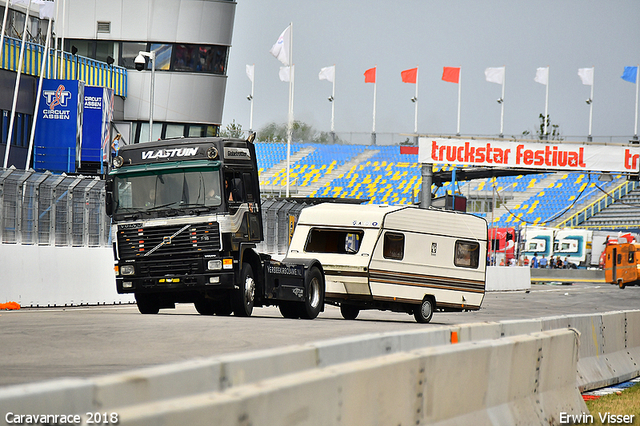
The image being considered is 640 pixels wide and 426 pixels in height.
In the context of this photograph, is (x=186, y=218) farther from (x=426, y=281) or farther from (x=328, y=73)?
(x=328, y=73)

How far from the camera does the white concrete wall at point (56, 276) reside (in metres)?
20.8

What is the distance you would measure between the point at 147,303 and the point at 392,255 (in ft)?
17.8

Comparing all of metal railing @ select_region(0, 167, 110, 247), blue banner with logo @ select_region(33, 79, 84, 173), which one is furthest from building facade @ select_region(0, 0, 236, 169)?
metal railing @ select_region(0, 167, 110, 247)

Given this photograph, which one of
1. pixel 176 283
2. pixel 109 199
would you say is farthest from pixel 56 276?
pixel 176 283

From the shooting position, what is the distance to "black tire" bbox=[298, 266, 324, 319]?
18859 millimetres

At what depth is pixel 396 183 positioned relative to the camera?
8169 cm

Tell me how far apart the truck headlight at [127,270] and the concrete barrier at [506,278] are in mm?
30131

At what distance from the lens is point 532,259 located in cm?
7125

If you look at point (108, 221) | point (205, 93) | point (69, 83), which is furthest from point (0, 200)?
point (205, 93)

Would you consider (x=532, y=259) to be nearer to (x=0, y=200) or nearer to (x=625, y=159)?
(x=625, y=159)

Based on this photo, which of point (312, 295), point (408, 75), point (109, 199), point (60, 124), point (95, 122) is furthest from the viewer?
point (408, 75)

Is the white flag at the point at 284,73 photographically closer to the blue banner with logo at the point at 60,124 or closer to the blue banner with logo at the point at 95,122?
the blue banner with logo at the point at 95,122

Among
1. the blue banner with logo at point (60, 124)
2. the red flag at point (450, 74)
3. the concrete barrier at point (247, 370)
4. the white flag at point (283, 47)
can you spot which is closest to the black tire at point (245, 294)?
the concrete barrier at point (247, 370)

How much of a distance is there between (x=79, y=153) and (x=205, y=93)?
10301 mm
